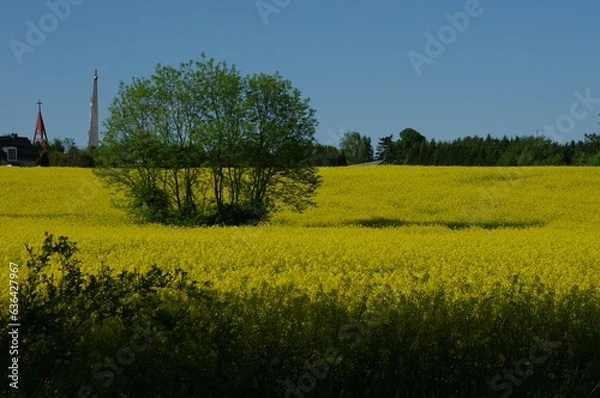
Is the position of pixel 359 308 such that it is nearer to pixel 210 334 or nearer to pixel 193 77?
pixel 210 334

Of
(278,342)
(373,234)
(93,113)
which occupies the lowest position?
(278,342)

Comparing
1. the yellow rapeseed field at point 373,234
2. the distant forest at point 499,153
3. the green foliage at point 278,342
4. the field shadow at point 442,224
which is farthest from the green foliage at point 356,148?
the green foliage at point 278,342

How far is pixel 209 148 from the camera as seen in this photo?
29.5 m

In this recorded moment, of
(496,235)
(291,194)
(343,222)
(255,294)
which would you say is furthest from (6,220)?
(255,294)

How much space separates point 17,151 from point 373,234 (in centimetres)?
7257

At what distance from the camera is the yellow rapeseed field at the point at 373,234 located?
40.7 feet

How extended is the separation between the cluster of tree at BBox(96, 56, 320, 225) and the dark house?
59661 millimetres

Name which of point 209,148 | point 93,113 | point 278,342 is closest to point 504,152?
point 93,113

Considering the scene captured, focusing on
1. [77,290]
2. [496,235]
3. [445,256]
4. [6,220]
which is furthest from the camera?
[6,220]

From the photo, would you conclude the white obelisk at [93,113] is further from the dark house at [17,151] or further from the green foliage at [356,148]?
the green foliage at [356,148]

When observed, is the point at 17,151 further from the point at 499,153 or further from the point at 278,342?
the point at 278,342

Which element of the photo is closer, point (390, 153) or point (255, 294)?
point (255, 294)

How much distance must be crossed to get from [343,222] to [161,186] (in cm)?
815

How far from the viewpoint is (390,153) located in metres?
137
